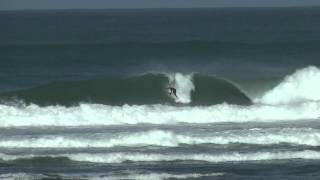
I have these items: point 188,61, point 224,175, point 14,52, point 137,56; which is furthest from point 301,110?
point 14,52

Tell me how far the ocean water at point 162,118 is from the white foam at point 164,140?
27mm

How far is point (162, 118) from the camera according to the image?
97.7 feet

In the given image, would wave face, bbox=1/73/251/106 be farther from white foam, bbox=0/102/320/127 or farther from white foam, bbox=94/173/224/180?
white foam, bbox=94/173/224/180

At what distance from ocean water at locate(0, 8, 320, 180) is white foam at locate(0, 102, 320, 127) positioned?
0.03 meters

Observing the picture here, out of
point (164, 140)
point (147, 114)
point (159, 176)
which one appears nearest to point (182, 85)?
point (147, 114)

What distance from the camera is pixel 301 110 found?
30.8 m

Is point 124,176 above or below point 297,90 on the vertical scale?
below

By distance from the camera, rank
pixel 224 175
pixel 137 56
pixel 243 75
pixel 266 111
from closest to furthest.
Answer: pixel 224 175
pixel 266 111
pixel 243 75
pixel 137 56

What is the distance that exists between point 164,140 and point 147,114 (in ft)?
17.3

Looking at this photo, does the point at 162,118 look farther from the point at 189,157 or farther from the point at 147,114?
the point at 189,157

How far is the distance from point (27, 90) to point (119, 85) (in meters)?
3.81

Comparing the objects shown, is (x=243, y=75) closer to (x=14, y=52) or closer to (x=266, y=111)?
(x=266, y=111)

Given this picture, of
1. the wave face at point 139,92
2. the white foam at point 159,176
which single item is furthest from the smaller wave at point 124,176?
the wave face at point 139,92

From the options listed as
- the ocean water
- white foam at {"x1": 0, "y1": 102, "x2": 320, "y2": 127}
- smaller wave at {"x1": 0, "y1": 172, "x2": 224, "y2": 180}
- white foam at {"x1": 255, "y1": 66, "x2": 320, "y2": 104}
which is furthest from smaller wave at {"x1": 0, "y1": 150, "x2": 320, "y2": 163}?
white foam at {"x1": 255, "y1": 66, "x2": 320, "y2": 104}
